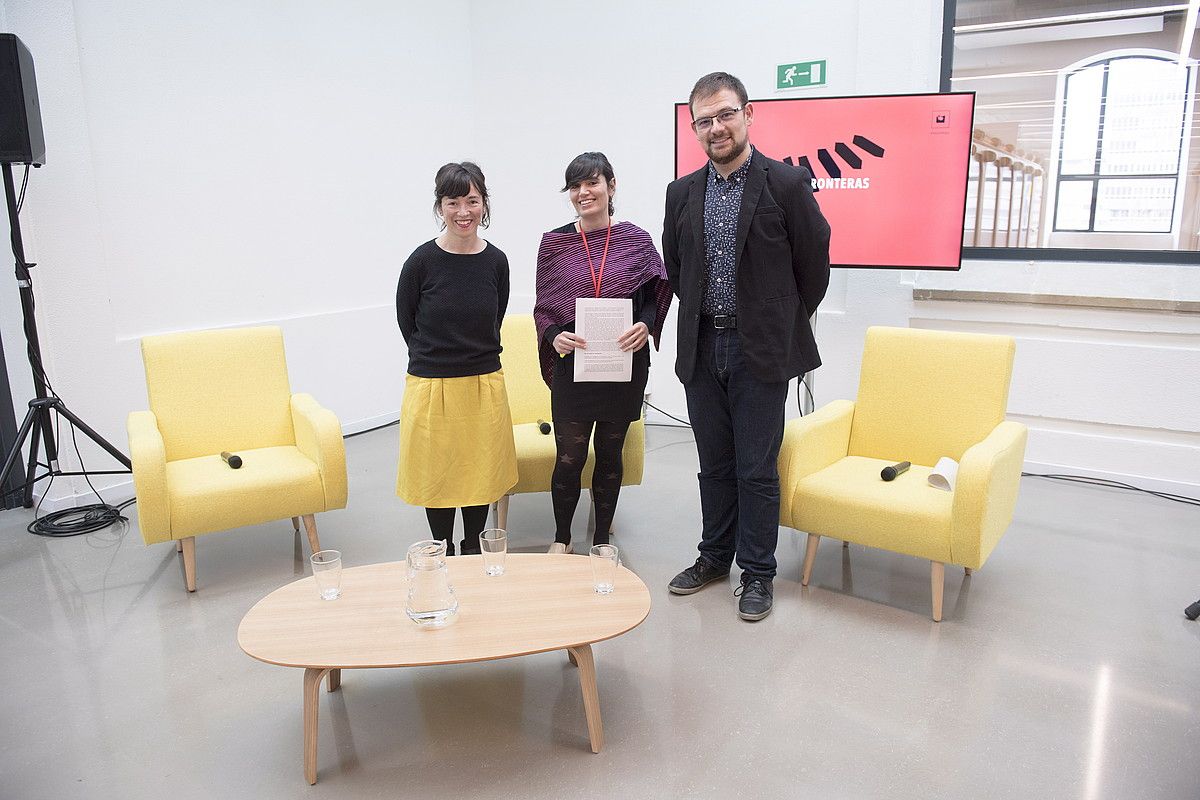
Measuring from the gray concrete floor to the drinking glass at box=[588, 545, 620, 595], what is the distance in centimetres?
38

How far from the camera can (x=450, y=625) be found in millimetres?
2129

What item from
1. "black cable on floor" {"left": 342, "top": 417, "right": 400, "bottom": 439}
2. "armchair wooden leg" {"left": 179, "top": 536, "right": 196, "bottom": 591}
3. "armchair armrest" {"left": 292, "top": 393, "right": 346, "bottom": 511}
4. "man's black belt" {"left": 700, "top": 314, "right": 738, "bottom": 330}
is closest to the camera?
"man's black belt" {"left": 700, "top": 314, "right": 738, "bottom": 330}

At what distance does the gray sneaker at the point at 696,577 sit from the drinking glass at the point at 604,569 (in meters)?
0.80

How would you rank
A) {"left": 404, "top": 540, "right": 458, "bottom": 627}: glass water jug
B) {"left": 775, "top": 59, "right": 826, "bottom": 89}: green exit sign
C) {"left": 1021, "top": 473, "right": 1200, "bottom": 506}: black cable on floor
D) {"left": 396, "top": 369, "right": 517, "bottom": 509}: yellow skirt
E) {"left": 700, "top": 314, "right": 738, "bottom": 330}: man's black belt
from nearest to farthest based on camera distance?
{"left": 404, "top": 540, "right": 458, "bottom": 627}: glass water jug → {"left": 700, "top": 314, "right": 738, "bottom": 330}: man's black belt → {"left": 396, "top": 369, "right": 517, "bottom": 509}: yellow skirt → {"left": 1021, "top": 473, "right": 1200, "bottom": 506}: black cable on floor → {"left": 775, "top": 59, "right": 826, "bottom": 89}: green exit sign

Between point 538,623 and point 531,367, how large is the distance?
193 cm

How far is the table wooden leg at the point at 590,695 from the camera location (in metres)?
2.16

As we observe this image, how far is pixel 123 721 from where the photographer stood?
2.36 m

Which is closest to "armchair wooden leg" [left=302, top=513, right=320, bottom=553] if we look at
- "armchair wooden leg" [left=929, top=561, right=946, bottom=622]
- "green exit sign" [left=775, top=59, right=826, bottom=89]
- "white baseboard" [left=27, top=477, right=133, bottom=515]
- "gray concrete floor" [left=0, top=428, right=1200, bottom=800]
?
"gray concrete floor" [left=0, top=428, right=1200, bottom=800]

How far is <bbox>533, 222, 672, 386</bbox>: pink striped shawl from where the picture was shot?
2.99 metres

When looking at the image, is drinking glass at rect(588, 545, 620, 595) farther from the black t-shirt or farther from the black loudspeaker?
the black loudspeaker

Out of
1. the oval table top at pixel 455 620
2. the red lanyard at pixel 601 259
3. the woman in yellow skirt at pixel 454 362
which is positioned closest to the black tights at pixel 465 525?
the woman in yellow skirt at pixel 454 362

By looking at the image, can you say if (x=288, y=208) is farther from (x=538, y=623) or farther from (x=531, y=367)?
(x=538, y=623)

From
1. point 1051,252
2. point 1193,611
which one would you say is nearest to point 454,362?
point 1193,611

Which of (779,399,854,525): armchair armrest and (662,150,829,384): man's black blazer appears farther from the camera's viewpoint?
(779,399,854,525): armchair armrest
